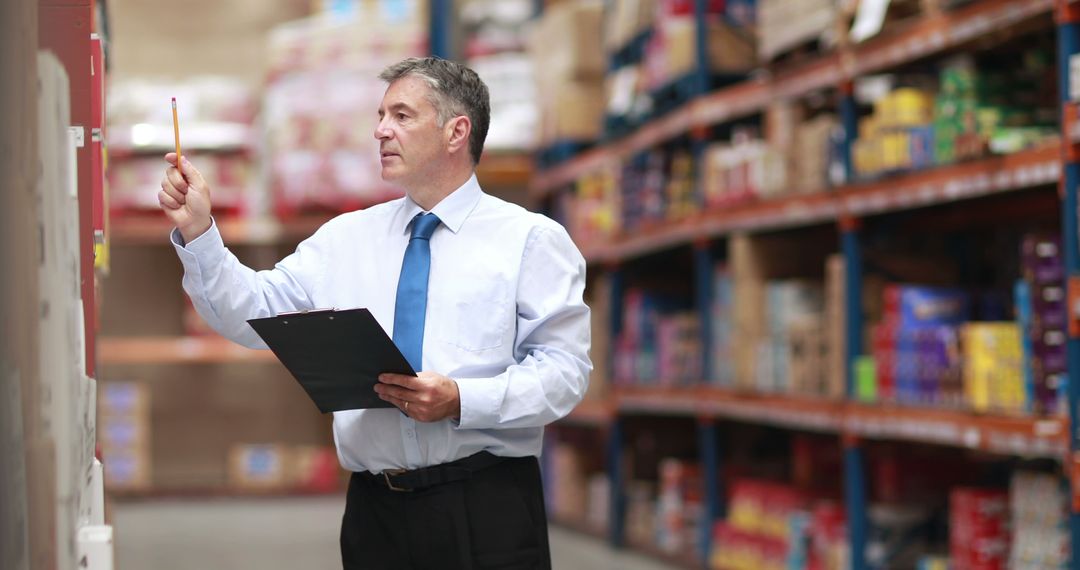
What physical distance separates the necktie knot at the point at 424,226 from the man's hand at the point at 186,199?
416 millimetres

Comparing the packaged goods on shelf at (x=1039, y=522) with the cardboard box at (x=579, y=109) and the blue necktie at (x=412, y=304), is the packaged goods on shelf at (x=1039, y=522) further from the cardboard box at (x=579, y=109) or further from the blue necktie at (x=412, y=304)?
the cardboard box at (x=579, y=109)

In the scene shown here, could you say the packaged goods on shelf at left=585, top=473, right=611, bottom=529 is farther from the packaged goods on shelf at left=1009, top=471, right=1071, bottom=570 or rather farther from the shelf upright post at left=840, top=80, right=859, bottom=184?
the packaged goods on shelf at left=1009, top=471, right=1071, bottom=570

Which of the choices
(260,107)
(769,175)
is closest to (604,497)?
(769,175)

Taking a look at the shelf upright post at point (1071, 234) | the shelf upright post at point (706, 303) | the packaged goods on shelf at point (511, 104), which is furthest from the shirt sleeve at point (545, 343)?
the packaged goods on shelf at point (511, 104)

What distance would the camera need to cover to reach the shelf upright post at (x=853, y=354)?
225 inches

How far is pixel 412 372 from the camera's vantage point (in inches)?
108

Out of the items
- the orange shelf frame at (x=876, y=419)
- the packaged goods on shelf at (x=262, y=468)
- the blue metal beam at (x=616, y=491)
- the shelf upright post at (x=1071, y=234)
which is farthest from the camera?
the packaged goods on shelf at (x=262, y=468)

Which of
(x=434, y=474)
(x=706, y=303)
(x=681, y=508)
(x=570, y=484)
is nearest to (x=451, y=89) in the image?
(x=434, y=474)

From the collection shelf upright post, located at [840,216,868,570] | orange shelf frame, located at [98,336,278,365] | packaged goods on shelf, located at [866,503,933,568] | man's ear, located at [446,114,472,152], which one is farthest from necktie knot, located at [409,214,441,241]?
orange shelf frame, located at [98,336,278,365]

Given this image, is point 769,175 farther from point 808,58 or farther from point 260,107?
point 260,107

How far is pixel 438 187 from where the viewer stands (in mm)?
3041

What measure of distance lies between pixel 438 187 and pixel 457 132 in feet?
0.38

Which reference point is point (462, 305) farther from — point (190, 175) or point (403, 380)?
point (190, 175)

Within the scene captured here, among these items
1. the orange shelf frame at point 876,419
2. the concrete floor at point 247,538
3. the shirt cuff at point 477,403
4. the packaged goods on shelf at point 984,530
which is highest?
the shirt cuff at point 477,403
